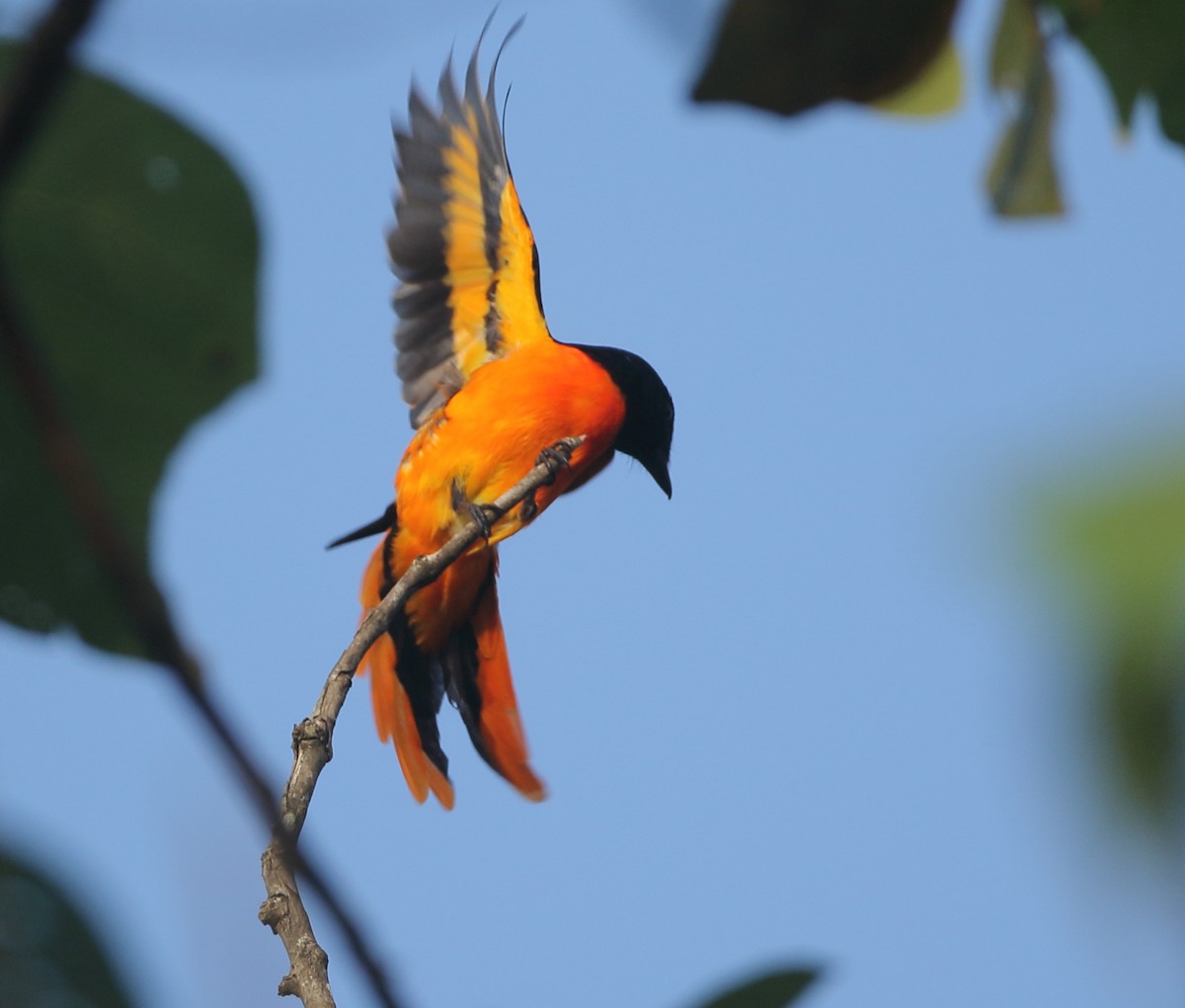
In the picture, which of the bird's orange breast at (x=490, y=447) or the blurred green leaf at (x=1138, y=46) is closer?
the blurred green leaf at (x=1138, y=46)

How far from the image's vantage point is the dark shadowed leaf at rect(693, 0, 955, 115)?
0.80 metres

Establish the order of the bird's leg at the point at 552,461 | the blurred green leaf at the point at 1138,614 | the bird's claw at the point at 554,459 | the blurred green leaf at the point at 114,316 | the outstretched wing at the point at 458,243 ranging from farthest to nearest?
the outstretched wing at the point at 458,243
the bird's leg at the point at 552,461
the bird's claw at the point at 554,459
the blurred green leaf at the point at 114,316
the blurred green leaf at the point at 1138,614

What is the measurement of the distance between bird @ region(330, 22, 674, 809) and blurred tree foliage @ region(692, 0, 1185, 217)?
252 cm

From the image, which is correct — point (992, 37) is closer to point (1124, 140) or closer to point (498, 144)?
point (1124, 140)

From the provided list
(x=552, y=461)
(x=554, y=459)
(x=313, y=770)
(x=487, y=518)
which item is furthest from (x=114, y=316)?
(x=554, y=459)

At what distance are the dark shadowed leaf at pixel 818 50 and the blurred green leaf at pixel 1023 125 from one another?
60 mm

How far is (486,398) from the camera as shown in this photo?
420 centimetres

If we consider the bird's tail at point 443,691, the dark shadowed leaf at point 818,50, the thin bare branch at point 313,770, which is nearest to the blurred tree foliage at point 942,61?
the dark shadowed leaf at point 818,50

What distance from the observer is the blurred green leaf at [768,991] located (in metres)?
0.67

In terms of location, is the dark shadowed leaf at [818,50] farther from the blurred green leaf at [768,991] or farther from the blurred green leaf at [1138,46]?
the blurred green leaf at [768,991]

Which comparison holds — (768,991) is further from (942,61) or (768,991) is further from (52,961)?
(942,61)

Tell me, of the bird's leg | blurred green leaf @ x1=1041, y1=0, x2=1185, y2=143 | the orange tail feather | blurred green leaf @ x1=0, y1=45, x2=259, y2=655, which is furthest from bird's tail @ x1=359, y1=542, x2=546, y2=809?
blurred green leaf @ x1=1041, y1=0, x2=1185, y2=143

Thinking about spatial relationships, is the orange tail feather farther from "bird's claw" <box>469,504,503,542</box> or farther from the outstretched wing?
"bird's claw" <box>469,504,503,542</box>

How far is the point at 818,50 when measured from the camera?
84 centimetres
